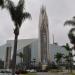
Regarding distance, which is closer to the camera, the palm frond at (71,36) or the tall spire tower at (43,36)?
the palm frond at (71,36)

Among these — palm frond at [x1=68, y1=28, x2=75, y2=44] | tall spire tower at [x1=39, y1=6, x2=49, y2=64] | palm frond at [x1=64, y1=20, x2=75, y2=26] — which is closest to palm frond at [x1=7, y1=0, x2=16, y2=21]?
palm frond at [x1=64, y1=20, x2=75, y2=26]

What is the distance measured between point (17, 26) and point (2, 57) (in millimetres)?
156997

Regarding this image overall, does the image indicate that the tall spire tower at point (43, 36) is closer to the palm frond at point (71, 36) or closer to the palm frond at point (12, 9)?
the palm frond at point (71, 36)

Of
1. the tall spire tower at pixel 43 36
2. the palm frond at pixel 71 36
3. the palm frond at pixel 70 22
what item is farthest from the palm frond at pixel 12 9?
the tall spire tower at pixel 43 36

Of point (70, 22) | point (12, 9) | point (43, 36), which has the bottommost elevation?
point (12, 9)

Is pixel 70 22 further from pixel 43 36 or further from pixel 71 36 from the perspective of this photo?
pixel 43 36

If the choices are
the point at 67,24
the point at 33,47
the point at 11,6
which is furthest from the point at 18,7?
the point at 33,47

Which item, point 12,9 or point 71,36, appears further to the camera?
point 71,36

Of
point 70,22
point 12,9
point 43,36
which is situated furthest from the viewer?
point 43,36

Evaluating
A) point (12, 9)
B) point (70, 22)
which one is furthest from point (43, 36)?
point (12, 9)

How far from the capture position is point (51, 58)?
183125 mm

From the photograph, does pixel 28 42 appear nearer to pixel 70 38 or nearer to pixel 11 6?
pixel 70 38

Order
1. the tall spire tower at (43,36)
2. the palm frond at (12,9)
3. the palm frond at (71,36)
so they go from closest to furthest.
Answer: the palm frond at (12,9)
the palm frond at (71,36)
the tall spire tower at (43,36)

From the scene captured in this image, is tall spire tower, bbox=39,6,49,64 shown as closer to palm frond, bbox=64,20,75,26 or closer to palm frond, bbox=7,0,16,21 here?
palm frond, bbox=64,20,75,26
